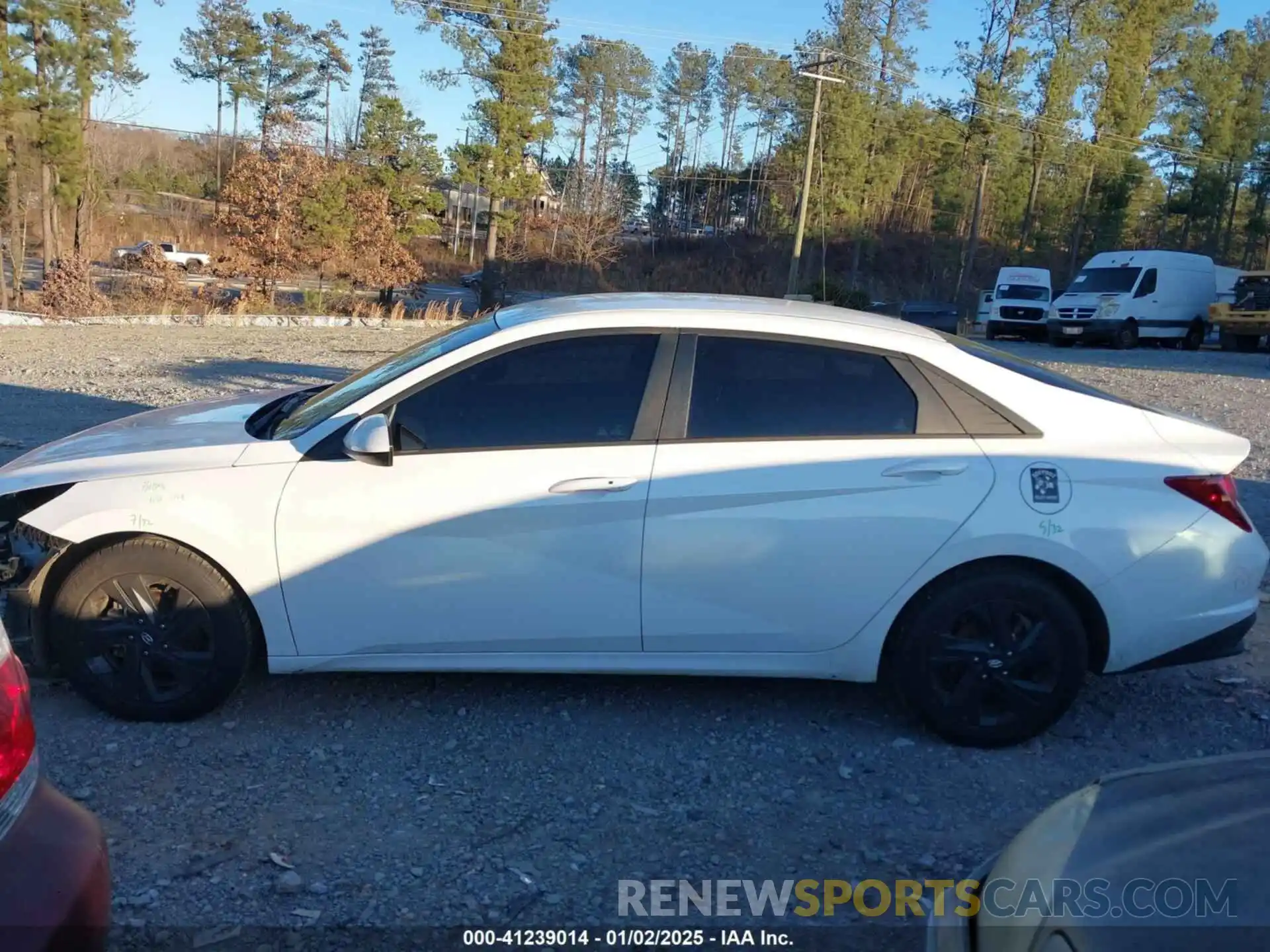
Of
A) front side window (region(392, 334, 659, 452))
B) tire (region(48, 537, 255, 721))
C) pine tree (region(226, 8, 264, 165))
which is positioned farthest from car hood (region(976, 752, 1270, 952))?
pine tree (region(226, 8, 264, 165))

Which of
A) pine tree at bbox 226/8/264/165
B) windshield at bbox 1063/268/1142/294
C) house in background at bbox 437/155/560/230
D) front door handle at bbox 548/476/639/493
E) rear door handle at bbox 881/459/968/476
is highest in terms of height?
pine tree at bbox 226/8/264/165

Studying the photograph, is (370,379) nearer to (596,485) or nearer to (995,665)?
(596,485)

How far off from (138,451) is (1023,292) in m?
32.4

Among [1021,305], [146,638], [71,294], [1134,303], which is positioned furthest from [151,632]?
[1021,305]

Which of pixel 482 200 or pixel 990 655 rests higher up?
pixel 482 200

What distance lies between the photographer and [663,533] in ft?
12.9

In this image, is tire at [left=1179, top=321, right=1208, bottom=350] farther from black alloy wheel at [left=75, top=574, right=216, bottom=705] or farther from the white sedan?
black alloy wheel at [left=75, top=574, right=216, bottom=705]

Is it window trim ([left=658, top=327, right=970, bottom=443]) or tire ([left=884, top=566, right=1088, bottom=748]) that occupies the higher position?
window trim ([left=658, top=327, right=970, bottom=443])

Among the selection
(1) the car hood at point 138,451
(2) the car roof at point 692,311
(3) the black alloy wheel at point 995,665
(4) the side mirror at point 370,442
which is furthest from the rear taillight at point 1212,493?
(1) the car hood at point 138,451

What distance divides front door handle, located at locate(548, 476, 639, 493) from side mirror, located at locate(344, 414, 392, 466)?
0.61 metres

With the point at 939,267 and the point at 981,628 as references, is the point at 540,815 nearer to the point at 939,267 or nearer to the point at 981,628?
the point at 981,628

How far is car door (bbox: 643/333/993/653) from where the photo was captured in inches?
155

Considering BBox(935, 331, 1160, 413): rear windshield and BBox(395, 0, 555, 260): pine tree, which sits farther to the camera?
BBox(395, 0, 555, 260): pine tree

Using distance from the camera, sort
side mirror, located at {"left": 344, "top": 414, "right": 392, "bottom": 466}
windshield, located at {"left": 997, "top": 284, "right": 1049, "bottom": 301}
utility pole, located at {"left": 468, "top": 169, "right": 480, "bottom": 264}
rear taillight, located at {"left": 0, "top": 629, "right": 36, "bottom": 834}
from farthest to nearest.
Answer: utility pole, located at {"left": 468, "top": 169, "right": 480, "bottom": 264} < windshield, located at {"left": 997, "top": 284, "right": 1049, "bottom": 301} < side mirror, located at {"left": 344, "top": 414, "right": 392, "bottom": 466} < rear taillight, located at {"left": 0, "top": 629, "right": 36, "bottom": 834}
